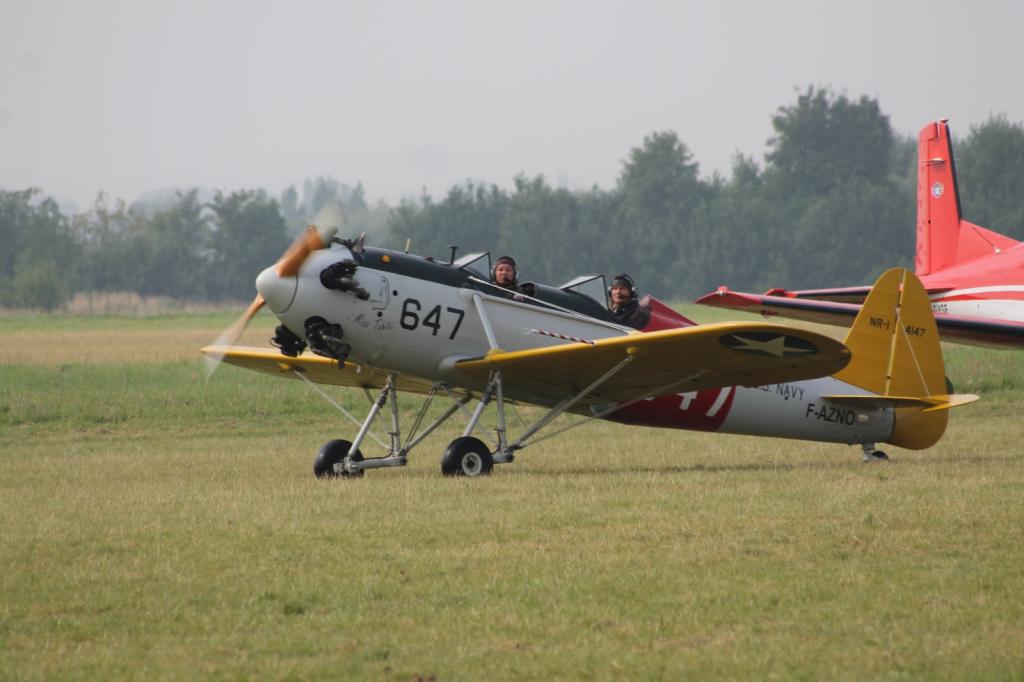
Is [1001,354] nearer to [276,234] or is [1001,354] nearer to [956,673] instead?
[956,673]

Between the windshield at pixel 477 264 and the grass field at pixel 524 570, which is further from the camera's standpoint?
the windshield at pixel 477 264

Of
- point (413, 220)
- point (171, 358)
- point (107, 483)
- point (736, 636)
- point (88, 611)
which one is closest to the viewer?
point (736, 636)

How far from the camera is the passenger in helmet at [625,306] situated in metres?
13.7

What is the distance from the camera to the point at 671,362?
39.9ft

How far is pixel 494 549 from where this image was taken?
8.27 meters

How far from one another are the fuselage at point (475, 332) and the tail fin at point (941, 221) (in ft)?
38.3

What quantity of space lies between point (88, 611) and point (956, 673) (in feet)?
13.5

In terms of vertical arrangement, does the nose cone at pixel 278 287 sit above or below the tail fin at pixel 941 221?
below

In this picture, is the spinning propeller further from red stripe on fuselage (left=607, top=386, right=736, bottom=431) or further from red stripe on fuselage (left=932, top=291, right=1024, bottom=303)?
red stripe on fuselage (left=932, top=291, right=1024, bottom=303)

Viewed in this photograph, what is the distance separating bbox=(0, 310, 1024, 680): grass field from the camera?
590cm

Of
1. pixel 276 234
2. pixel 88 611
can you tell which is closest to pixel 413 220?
pixel 276 234

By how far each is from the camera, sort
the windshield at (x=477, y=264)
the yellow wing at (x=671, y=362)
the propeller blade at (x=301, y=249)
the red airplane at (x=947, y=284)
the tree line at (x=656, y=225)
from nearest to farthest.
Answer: the yellow wing at (x=671, y=362) < the propeller blade at (x=301, y=249) < the windshield at (x=477, y=264) < the red airplane at (x=947, y=284) < the tree line at (x=656, y=225)

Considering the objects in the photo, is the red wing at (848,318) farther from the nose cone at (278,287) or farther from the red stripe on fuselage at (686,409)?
the nose cone at (278,287)

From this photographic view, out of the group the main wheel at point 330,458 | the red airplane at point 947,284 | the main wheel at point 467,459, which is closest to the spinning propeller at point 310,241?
the main wheel at point 330,458
